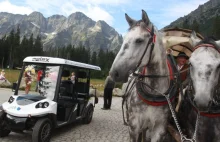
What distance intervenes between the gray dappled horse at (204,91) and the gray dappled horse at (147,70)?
517mm

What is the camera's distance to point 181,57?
580 centimetres

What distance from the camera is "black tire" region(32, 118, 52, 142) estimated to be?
255 inches

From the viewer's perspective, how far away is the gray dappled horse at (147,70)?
11.4 ft

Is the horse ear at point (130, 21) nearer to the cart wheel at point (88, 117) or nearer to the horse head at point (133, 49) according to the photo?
the horse head at point (133, 49)

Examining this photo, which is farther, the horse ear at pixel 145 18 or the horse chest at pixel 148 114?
the horse chest at pixel 148 114

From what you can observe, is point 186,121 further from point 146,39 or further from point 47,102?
point 47,102

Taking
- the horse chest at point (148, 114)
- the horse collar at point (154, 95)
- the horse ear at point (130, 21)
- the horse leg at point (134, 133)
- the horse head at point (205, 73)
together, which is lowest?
the horse leg at point (134, 133)

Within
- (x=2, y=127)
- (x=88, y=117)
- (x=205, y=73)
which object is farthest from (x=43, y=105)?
(x=205, y=73)

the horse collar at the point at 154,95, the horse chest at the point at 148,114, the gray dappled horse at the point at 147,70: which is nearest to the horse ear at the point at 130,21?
the gray dappled horse at the point at 147,70

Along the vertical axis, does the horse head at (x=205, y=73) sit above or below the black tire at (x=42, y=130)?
above

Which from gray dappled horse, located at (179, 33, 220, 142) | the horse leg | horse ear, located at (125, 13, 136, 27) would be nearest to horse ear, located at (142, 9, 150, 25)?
horse ear, located at (125, 13, 136, 27)

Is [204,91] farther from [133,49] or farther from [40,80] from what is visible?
[40,80]

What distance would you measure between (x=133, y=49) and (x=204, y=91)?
3.65 ft

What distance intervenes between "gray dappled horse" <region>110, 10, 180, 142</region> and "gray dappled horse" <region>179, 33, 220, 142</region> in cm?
52
